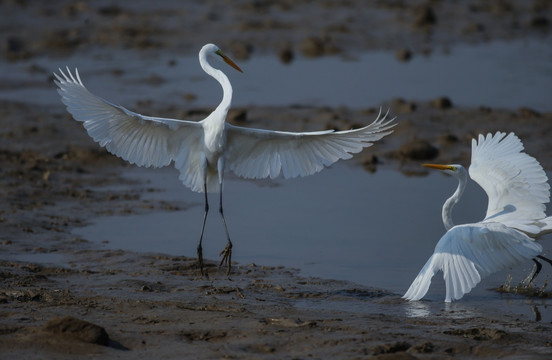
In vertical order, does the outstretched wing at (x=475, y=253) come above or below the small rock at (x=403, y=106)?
below

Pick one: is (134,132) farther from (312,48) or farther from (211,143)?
(312,48)

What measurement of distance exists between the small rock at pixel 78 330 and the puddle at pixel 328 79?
8976mm

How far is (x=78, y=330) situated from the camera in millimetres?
5379

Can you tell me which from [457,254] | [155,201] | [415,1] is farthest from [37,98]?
[415,1]

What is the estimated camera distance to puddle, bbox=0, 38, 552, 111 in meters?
14.7

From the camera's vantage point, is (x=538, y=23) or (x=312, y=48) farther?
(x=538, y=23)

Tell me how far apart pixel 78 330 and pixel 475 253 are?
10.3 ft

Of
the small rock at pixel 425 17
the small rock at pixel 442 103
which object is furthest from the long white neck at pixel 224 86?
the small rock at pixel 425 17

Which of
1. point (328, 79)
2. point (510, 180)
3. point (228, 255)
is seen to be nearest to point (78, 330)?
point (228, 255)

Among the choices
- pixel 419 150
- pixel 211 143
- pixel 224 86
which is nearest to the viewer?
pixel 211 143

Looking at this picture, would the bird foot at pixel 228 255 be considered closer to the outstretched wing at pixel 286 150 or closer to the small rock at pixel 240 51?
the outstretched wing at pixel 286 150

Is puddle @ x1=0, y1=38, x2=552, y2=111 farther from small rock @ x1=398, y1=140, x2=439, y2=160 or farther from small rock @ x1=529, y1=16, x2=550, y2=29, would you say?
small rock @ x1=398, y1=140, x2=439, y2=160

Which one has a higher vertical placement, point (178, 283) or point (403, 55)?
point (403, 55)

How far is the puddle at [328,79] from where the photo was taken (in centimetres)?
1474
